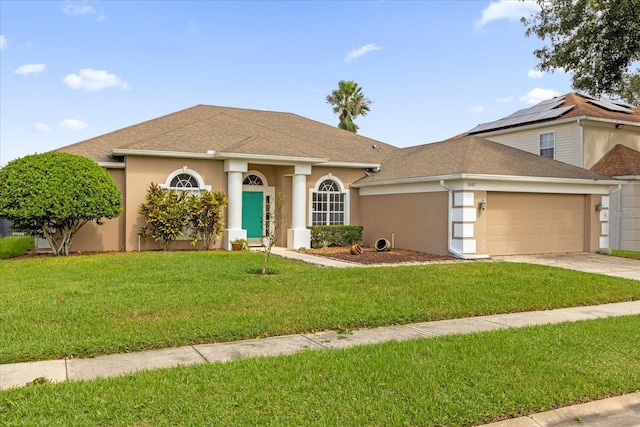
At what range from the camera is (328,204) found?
19516 millimetres

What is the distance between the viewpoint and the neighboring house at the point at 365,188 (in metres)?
15.9

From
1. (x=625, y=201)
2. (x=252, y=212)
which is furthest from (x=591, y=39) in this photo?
(x=252, y=212)

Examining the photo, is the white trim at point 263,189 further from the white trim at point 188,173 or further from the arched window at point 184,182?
the arched window at point 184,182

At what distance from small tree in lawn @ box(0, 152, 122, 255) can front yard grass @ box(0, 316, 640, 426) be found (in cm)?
1060

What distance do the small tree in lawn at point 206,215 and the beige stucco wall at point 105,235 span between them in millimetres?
2401

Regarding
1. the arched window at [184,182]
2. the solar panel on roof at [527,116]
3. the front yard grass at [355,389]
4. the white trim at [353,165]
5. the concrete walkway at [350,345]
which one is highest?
the solar panel on roof at [527,116]

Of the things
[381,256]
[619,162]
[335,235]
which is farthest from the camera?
[619,162]

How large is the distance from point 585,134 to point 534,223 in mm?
6596

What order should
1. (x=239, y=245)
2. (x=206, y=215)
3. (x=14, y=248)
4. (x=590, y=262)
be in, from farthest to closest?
1. (x=239, y=245)
2. (x=206, y=215)
3. (x=14, y=248)
4. (x=590, y=262)

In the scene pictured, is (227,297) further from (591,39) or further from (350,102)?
(350,102)

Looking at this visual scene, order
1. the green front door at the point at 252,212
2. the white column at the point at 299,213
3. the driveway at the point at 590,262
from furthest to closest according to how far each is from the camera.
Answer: the green front door at the point at 252,212
the white column at the point at 299,213
the driveway at the point at 590,262

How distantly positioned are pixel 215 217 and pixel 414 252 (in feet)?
22.7

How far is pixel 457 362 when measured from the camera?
534 cm

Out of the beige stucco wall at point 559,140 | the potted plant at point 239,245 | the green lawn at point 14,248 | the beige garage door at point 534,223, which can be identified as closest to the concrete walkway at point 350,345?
the beige garage door at point 534,223
